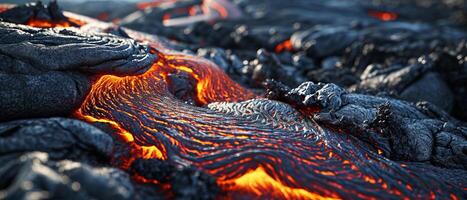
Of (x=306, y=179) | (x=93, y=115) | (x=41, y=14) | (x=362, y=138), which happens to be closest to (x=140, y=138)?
(x=93, y=115)

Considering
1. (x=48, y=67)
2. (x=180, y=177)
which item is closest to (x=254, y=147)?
(x=180, y=177)

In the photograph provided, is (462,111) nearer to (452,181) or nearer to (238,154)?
(452,181)

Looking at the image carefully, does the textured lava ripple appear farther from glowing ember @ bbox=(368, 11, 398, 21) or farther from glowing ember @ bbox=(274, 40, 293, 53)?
glowing ember @ bbox=(368, 11, 398, 21)

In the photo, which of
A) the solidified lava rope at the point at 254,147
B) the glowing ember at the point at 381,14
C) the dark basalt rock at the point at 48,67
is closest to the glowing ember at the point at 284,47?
the solidified lava rope at the point at 254,147

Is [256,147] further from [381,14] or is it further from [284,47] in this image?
[381,14]

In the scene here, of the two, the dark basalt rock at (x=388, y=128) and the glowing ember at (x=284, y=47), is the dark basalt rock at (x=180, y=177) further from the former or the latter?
the glowing ember at (x=284, y=47)

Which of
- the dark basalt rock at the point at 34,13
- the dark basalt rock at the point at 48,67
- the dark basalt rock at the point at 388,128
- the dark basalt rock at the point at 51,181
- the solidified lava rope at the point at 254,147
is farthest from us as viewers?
the dark basalt rock at the point at 34,13

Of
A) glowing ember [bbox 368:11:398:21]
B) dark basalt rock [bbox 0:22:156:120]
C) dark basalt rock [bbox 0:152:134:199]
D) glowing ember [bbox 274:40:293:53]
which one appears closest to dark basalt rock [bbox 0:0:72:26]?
dark basalt rock [bbox 0:22:156:120]
